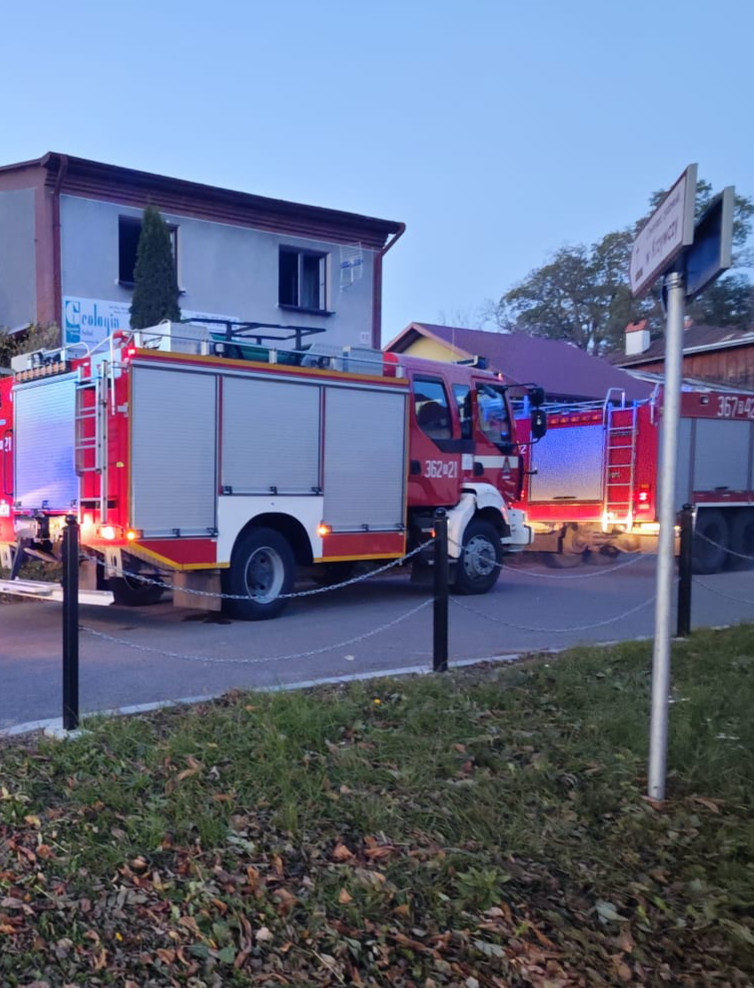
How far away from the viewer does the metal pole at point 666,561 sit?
14.7 feet

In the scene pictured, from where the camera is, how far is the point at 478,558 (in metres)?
13.1

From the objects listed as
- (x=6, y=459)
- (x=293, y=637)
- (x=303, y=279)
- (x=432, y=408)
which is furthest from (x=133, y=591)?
(x=303, y=279)

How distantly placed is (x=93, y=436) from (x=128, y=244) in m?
11.3

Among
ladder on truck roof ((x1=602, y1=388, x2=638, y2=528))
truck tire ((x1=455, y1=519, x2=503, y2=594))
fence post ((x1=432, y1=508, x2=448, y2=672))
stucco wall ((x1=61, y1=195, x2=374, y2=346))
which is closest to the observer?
fence post ((x1=432, y1=508, x2=448, y2=672))

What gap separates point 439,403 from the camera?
41.9 feet

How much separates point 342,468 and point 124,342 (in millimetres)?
3013

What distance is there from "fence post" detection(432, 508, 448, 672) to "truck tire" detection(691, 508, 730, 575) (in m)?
11.0

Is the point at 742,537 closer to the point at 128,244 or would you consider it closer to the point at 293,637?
the point at 293,637

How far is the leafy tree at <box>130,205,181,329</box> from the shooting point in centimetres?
1725

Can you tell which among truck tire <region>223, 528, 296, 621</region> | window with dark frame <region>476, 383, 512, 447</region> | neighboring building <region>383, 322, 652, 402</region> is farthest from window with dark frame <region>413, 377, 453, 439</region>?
neighboring building <region>383, 322, 652, 402</region>

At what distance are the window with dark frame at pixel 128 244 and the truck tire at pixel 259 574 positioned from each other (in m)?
10.3

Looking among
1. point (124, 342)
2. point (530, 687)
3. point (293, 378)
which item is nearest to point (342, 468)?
point (293, 378)

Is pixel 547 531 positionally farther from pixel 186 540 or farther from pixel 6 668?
pixel 6 668

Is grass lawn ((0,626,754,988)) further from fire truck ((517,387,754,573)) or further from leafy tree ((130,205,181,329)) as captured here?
leafy tree ((130,205,181,329))
